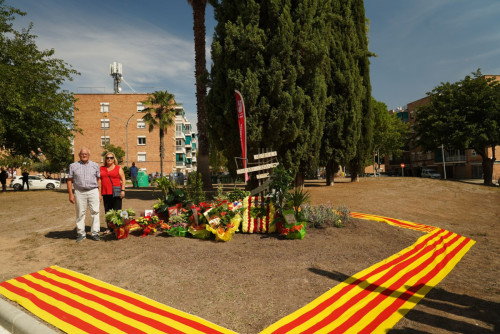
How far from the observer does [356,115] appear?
17828 millimetres

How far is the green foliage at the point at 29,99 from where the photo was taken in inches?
641

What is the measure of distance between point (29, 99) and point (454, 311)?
70.3 feet

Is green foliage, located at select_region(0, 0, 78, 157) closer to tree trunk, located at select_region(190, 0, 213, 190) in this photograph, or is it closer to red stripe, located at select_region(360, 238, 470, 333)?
tree trunk, located at select_region(190, 0, 213, 190)

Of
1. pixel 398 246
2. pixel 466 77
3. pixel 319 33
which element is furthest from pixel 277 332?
pixel 466 77

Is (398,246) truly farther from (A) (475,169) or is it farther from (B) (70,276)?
(A) (475,169)

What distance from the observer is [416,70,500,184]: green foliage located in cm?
2239

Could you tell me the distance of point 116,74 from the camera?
214ft

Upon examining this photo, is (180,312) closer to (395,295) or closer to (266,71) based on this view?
(395,295)

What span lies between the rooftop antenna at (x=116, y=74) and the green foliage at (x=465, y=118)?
59787mm

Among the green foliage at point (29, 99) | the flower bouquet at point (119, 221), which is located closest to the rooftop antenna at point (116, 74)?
the green foliage at point (29, 99)

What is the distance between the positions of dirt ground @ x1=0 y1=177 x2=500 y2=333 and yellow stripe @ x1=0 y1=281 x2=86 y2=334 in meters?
0.85

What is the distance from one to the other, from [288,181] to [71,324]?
4.45 meters

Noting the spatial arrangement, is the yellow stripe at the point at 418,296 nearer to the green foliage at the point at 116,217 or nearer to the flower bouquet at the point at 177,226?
the flower bouquet at the point at 177,226

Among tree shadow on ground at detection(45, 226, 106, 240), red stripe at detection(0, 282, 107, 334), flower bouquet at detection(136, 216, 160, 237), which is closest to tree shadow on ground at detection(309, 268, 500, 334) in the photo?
red stripe at detection(0, 282, 107, 334)
